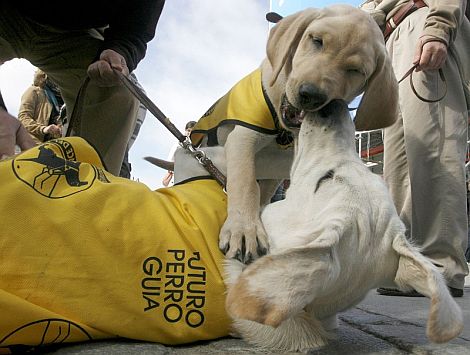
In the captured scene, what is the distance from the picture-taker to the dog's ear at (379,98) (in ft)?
6.82

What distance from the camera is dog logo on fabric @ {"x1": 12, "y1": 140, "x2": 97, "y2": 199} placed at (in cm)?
137

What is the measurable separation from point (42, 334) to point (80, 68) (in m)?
1.98

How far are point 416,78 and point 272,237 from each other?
1.88 meters

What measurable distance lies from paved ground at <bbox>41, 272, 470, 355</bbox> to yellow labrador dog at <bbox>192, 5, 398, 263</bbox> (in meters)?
0.43

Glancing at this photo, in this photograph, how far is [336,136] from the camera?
59.5 inches

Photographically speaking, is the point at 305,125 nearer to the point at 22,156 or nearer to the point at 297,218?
the point at 297,218

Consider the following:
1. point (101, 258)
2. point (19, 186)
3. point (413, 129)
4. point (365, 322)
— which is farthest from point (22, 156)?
point (413, 129)

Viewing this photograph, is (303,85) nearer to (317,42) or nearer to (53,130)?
(317,42)

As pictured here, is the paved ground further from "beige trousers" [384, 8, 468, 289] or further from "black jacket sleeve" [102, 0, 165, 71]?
"black jacket sleeve" [102, 0, 165, 71]

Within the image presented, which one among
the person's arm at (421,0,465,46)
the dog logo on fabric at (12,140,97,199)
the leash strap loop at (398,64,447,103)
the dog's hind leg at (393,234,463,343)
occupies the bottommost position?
the dog's hind leg at (393,234,463,343)

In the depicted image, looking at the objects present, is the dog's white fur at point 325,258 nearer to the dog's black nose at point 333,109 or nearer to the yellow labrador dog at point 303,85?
the dog's black nose at point 333,109

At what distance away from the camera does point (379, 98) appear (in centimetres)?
210

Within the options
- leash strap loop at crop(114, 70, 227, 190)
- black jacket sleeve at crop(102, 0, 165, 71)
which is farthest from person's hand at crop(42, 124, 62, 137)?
leash strap loop at crop(114, 70, 227, 190)

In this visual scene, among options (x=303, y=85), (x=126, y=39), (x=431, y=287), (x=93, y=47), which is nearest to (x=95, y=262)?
(x=431, y=287)
